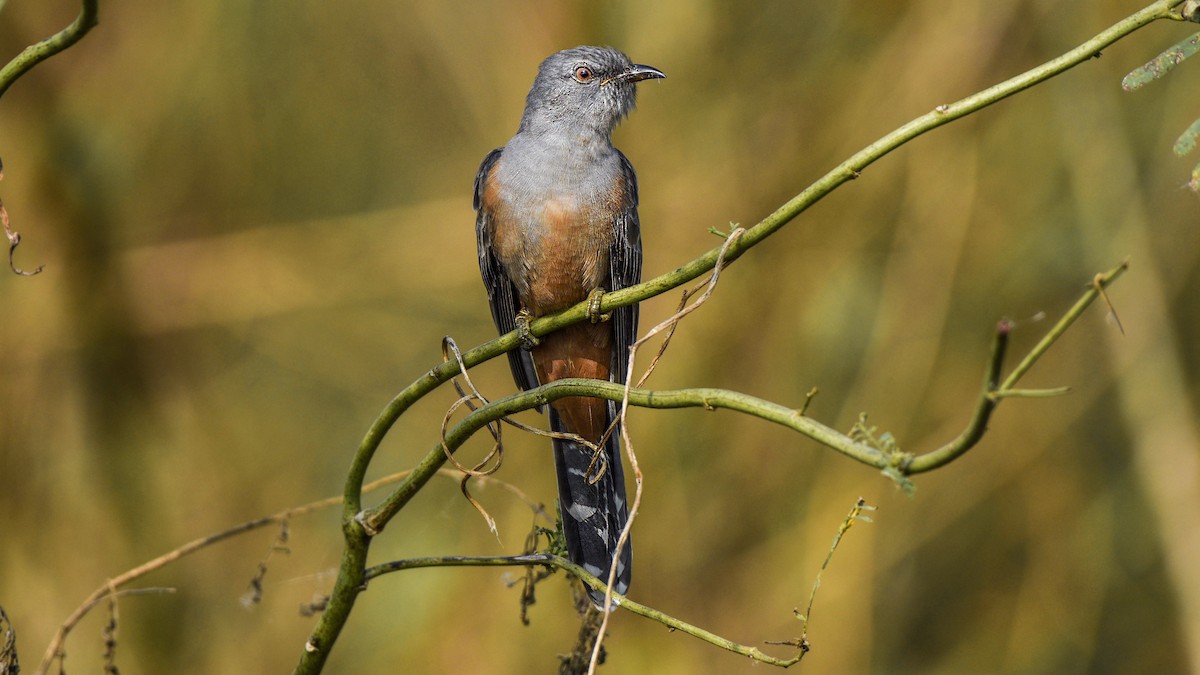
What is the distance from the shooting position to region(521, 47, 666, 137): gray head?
4191mm

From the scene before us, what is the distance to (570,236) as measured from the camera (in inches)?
152

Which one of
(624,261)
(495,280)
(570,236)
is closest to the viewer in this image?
(570,236)

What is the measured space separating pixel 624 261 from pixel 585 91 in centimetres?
72

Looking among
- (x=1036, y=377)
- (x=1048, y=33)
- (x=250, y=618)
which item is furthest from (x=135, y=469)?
(x=1048, y=33)

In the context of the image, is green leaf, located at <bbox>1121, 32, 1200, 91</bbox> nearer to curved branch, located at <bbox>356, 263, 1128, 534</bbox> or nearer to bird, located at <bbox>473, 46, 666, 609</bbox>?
curved branch, located at <bbox>356, 263, 1128, 534</bbox>

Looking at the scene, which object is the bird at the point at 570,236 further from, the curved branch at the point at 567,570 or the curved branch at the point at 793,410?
the curved branch at the point at 793,410

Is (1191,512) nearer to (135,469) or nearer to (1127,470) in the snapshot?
(1127,470)

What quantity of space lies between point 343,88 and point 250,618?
3.25m

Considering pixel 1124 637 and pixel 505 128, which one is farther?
pixel 1124 637

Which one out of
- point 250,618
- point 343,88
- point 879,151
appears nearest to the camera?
point 879,151

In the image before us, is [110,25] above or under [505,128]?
above

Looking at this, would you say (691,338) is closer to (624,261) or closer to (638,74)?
(638,74)

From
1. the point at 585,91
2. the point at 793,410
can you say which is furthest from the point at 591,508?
the point at 793,410

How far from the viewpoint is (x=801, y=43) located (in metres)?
6.45
